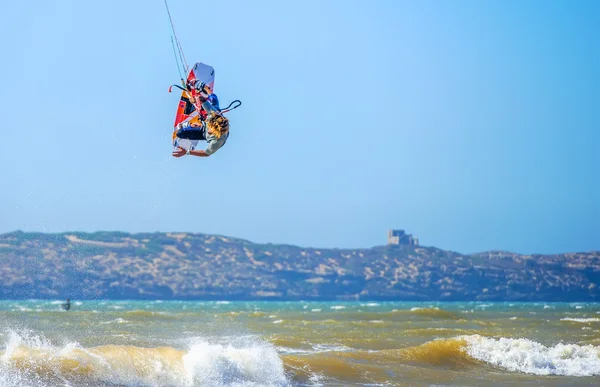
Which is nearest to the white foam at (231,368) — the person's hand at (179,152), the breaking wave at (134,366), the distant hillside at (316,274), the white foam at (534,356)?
the breaking wave at (134,366)

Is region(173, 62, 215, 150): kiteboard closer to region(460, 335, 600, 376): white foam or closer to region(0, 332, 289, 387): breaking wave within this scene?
region(0, 332, 289, 387): breaking wave

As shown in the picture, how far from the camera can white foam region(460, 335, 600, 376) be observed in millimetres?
23938

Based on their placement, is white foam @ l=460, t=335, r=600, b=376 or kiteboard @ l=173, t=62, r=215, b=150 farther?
white foam @ l=460, t=335, r=600, b=376

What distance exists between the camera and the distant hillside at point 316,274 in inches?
6462

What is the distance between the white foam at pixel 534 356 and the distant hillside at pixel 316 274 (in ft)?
414

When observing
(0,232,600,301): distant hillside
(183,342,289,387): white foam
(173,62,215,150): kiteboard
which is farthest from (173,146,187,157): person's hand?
(0,232,600,301): distant hillside

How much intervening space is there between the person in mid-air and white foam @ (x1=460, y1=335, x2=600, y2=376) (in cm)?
1192

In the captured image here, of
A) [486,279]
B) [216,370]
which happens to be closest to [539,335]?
[216,370]

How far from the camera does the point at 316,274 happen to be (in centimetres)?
18938

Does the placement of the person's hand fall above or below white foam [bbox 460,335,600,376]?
above

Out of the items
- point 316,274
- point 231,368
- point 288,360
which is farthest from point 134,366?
point 316,274

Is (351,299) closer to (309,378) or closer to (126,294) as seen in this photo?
(126,294)

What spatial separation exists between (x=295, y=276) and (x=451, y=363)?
16469 cm

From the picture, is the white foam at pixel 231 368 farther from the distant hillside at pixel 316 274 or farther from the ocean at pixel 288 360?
the distant hillside at pixel 316 274
